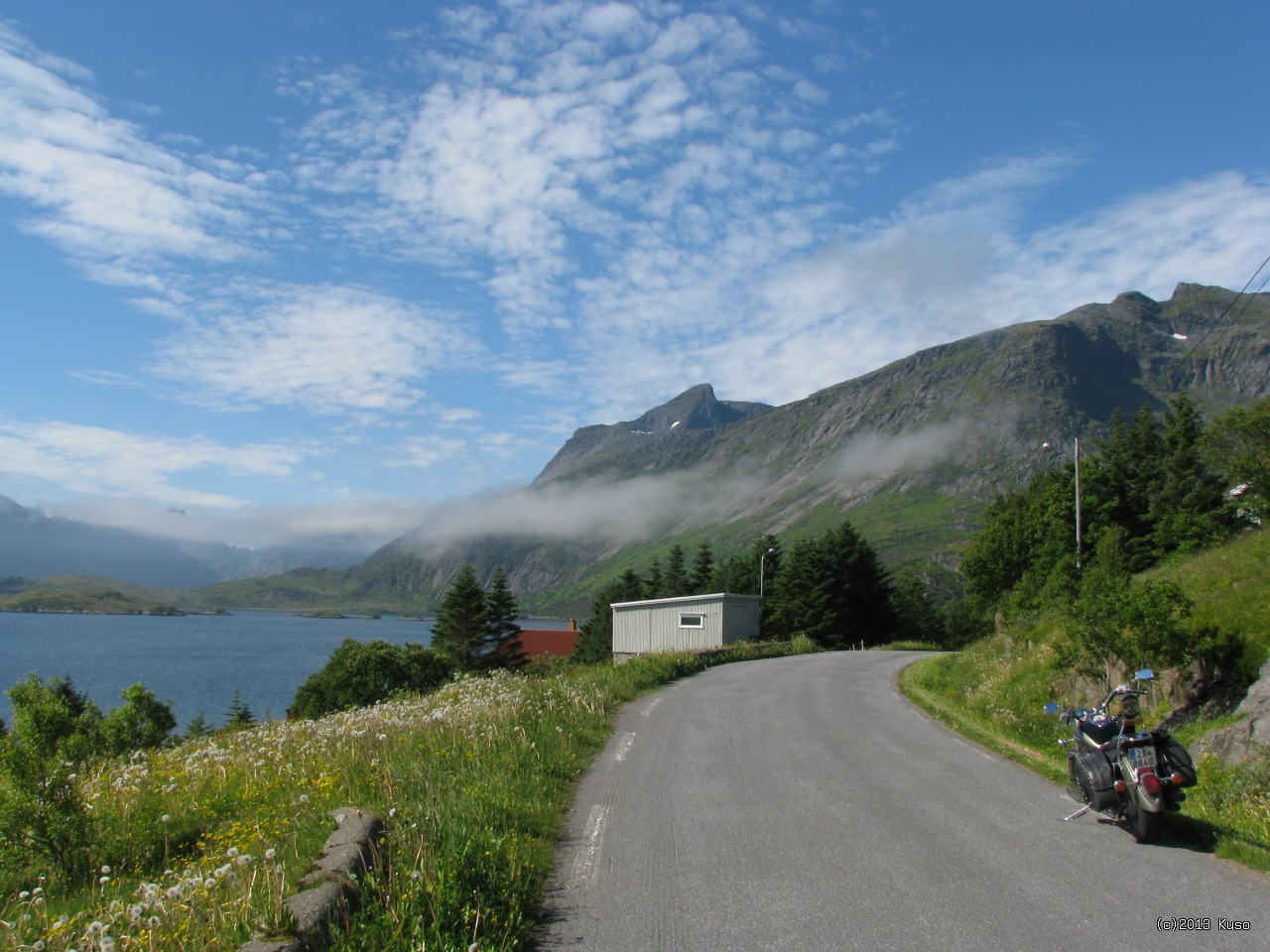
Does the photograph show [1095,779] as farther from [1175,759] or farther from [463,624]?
[463,624]

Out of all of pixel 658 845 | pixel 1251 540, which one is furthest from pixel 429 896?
pixel 1251 540

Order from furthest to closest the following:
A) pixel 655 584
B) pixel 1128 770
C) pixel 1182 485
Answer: pixel 655 584 < pixel 1182 485 < pixel 1128 770

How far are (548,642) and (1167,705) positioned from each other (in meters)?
86.9

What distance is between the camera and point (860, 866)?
6156mm

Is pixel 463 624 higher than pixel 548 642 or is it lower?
higher

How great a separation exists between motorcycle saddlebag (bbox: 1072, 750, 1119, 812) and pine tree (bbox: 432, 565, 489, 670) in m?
73.2

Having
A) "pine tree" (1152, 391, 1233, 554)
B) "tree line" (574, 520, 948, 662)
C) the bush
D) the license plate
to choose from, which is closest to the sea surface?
the bush

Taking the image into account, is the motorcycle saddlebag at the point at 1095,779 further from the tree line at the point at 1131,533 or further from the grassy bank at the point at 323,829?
the grassy bank at the point at 323,829

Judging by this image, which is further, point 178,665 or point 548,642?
point 548,642

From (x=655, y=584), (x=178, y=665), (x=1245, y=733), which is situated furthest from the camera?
(x=178, y=665)

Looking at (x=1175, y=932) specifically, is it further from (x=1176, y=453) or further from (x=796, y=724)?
(x=1176, y=453)

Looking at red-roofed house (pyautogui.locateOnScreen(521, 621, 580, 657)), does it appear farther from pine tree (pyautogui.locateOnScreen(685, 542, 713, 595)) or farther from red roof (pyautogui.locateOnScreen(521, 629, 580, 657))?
pine tree (pyautogui.locateOnScreen(685, 542, 713, 595))

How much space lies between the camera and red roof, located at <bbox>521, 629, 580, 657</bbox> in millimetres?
92000

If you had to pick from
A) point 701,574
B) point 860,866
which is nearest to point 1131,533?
point 701,574
